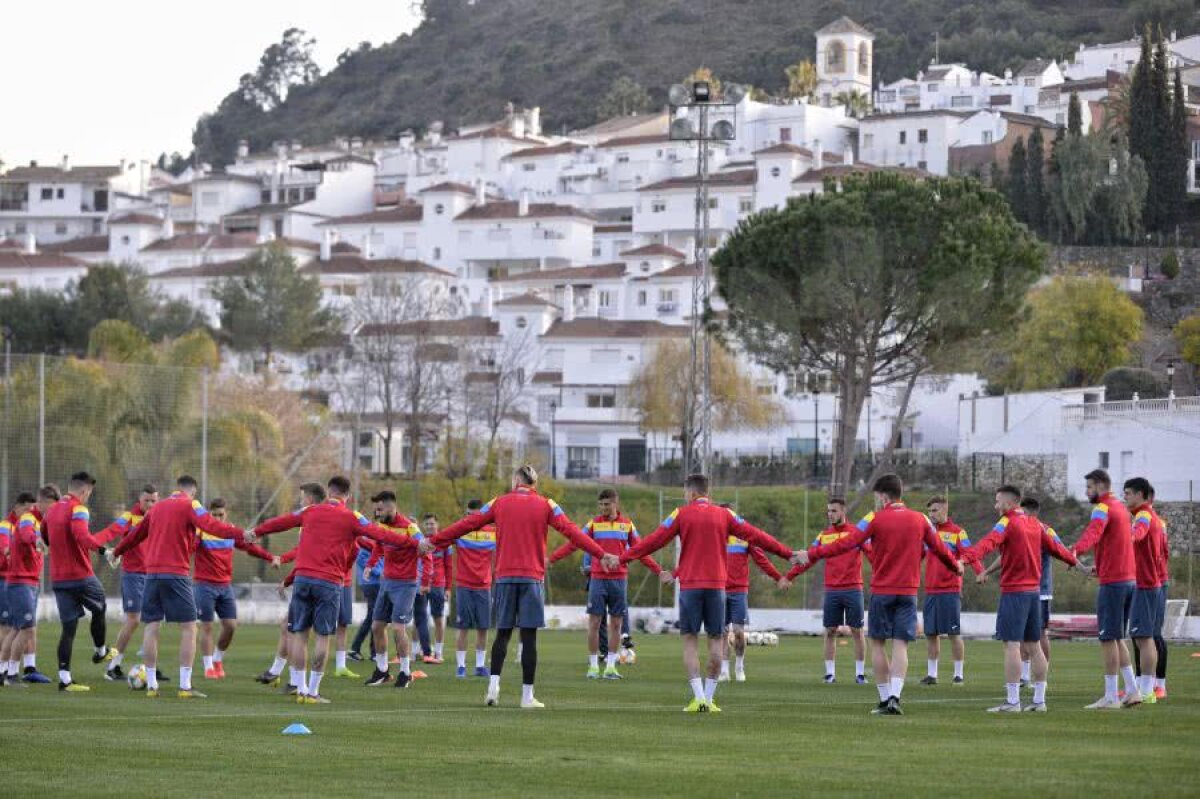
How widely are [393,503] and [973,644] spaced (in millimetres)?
18125

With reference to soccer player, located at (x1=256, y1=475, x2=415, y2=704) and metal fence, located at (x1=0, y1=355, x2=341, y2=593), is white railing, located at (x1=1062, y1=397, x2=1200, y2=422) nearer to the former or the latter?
metal fence, located at (x1=0, y1=355, x2=341, y2=593)

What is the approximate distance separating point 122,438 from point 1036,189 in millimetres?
93678

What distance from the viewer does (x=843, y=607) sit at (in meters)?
26.4

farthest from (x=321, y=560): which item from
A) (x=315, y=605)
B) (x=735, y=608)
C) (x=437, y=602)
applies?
(x=437, y=602)

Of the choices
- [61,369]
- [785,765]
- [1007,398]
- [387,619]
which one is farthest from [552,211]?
[785,765]

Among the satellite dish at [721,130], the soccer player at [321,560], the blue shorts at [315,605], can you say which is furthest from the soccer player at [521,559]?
the satellite dish at [721,130]

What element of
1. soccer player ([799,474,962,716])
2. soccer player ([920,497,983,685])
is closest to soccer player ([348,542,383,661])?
soccer player ([920,497,983,685])

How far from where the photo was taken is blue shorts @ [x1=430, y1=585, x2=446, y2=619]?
30.9 metres

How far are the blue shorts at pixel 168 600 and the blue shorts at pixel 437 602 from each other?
8683mm

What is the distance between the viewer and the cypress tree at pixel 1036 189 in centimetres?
13612

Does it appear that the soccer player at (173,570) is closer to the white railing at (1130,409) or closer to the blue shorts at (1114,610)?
the blue shorts at (1114,610)

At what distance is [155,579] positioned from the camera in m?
22.3

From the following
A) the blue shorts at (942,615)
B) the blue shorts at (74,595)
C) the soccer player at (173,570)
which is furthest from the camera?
the blue shorts at (942,615)

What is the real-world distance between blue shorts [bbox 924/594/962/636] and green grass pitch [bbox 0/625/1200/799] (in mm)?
789
